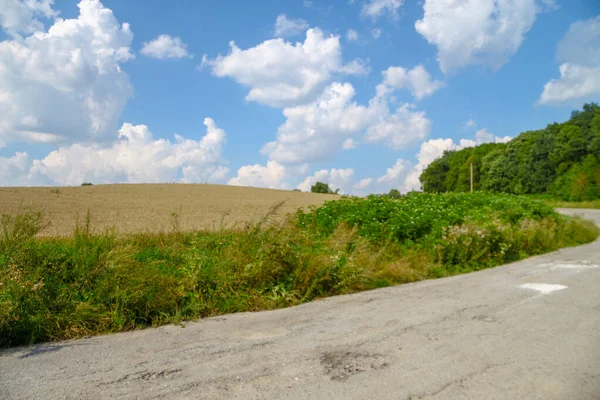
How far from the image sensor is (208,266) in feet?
20.6

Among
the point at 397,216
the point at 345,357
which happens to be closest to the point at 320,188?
the point at 397,216

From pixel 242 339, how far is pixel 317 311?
5.12ft

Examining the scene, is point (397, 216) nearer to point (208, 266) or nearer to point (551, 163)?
point (208, 266)

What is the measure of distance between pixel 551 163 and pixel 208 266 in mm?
65472

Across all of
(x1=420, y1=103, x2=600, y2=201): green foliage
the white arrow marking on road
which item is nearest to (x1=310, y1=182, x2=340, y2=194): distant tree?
(x1=420, y1=103, x2=600, y2=201): green foliage

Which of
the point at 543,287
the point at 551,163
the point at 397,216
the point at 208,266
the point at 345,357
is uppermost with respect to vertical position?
the point at 551,163

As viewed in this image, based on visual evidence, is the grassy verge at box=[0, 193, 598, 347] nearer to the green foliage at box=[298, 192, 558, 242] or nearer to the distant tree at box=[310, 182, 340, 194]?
the green foliage at box=[298, 192, 558, 242]

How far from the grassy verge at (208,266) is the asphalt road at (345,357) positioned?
0.44 m

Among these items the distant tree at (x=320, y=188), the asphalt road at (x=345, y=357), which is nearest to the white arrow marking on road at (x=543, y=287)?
the asphalt road at (x=345, y=357)

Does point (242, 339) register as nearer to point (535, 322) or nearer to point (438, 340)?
point (438, 340)

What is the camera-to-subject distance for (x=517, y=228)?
1227 cm

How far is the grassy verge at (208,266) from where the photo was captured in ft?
16.2

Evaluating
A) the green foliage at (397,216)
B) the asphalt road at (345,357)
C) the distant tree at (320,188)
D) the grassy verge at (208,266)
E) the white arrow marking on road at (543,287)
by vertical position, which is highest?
the distant tree at (320,188)

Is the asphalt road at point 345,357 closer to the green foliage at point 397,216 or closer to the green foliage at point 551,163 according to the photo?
the green foliage at point 397,216
